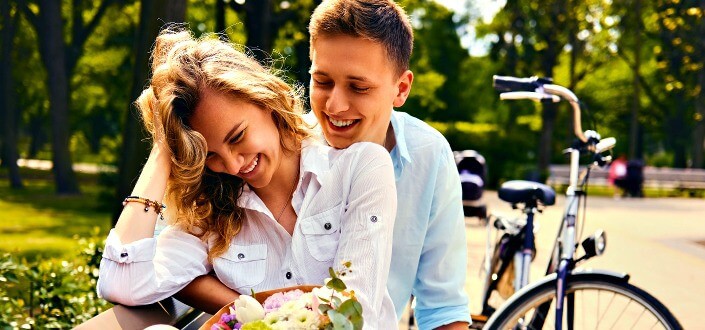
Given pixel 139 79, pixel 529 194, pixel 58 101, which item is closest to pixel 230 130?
pixel 529 194

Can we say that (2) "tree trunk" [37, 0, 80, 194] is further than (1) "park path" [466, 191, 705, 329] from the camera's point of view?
Yes

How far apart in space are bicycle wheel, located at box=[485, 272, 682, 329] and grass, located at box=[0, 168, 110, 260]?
17.3 ft

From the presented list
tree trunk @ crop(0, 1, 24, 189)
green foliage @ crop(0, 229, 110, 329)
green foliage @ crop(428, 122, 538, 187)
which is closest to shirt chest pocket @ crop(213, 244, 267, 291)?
green foliage @ crop(0, 229, 110, 329)

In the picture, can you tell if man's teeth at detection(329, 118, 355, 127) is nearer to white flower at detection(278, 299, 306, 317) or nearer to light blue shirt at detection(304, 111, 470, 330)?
light blue shirt at detection(304, 111, 470, 330)

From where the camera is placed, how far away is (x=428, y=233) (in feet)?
9.61

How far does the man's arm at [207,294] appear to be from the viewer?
2.30m

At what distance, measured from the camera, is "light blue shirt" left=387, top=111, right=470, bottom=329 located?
2.87 meters

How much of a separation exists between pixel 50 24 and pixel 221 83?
13005 mm

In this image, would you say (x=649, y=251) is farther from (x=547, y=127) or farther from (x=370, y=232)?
(x=547, y=127)

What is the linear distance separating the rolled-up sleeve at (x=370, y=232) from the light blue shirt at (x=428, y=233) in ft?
1.72

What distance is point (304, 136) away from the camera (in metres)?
2.47

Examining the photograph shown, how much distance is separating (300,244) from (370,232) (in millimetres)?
256

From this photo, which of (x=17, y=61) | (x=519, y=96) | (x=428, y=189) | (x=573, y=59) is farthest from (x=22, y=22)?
(x=573, y=59)

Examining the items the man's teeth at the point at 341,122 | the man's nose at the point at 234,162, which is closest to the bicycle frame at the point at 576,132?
the man's teeth at the point at 341,122
